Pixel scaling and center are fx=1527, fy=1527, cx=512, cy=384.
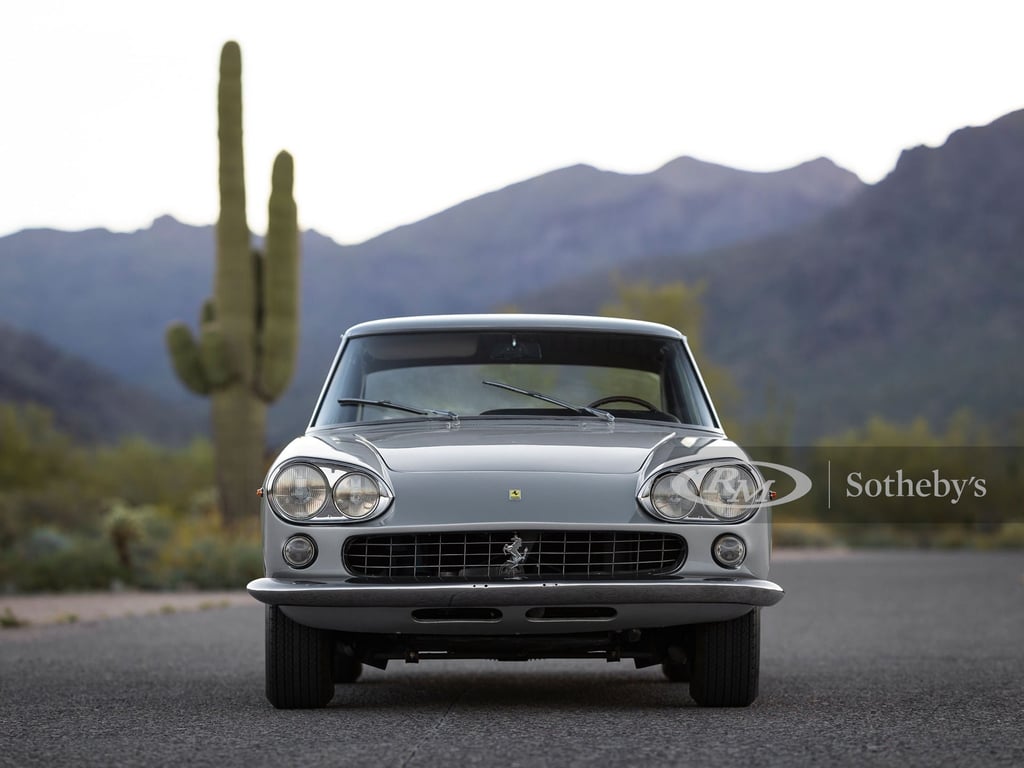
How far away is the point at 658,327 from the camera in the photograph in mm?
7523

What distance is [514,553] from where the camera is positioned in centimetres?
581

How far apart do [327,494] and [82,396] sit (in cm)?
12282

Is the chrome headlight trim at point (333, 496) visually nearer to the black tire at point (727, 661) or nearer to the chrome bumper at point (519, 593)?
the chrome bumper at point (519, 593)

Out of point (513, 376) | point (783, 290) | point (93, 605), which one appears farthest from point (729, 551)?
point (783, 290)

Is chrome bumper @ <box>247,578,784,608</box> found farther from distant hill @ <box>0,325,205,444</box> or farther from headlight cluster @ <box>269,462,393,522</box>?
distant hill @ <box>0,325,205,444</box>

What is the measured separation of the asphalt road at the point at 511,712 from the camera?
198 inches

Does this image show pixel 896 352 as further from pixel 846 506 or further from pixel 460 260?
pixel 460 260

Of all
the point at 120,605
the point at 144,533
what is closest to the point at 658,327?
the point at 120,605

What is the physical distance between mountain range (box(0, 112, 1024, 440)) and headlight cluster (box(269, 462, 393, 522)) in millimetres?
97651

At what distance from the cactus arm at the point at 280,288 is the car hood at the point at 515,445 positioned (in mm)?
16644

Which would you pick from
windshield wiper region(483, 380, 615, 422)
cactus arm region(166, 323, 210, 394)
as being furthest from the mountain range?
windshield wiper region(483, 380, 615, 422)

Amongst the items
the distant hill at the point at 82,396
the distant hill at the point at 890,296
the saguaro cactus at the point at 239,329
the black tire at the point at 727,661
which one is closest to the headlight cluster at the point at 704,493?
the black tire at the point at 727,661

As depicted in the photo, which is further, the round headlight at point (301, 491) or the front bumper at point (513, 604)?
the round headlight at point (301, 491)

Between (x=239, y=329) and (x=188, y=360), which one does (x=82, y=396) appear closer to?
(x=188, y=360)
